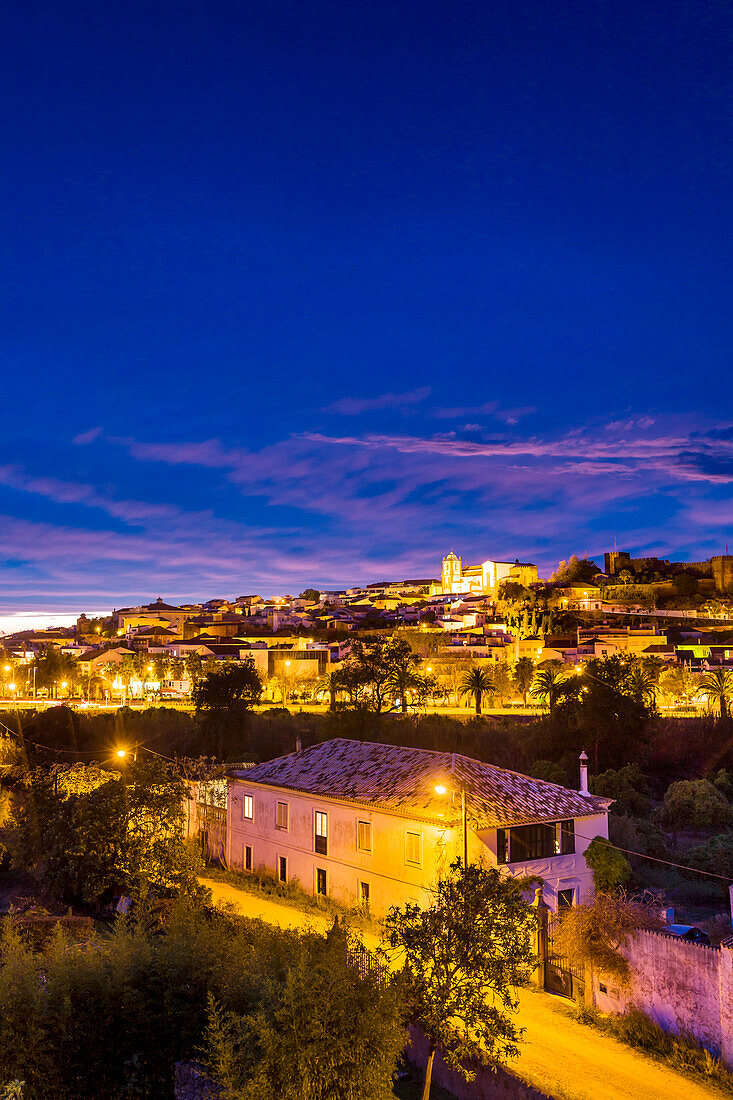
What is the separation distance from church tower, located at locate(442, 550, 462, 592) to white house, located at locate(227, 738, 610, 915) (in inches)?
4935

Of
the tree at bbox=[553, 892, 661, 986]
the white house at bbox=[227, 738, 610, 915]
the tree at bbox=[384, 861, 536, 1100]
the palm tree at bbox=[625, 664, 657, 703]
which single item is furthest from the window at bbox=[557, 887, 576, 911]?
the palm tree at bbox=[625, 664, 657, 703]

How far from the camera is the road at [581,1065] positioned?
13828 millimetres

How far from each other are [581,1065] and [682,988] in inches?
94.3

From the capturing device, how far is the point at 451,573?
158500 millimetres

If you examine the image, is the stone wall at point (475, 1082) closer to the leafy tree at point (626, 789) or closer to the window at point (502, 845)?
the window at point (502, 845)

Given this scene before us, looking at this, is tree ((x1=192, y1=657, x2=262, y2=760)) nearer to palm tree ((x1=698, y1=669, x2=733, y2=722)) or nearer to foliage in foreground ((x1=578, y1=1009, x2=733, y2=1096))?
palm tree ((x1=698, y1=669, x2=733, y2=722))

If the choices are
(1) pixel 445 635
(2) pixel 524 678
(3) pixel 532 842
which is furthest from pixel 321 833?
(1) pixel 445 635

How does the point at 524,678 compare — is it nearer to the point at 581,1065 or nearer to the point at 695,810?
the point at 695,810

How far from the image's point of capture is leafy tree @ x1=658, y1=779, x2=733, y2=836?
123 feet

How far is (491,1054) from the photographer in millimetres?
13133

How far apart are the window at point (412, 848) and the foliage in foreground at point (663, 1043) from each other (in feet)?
19.3

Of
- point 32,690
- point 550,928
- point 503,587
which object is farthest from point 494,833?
point 503,587

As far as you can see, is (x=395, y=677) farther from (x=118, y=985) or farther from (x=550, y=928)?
(x=118, y=985)

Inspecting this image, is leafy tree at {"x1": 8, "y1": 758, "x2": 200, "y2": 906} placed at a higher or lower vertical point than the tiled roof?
lower
